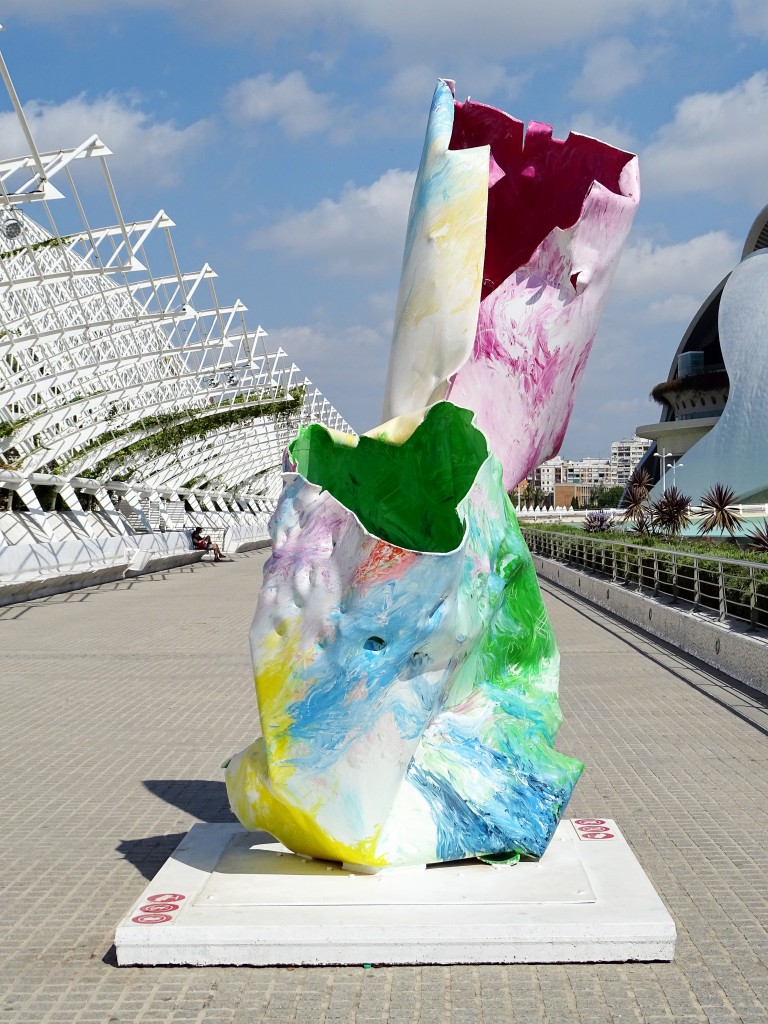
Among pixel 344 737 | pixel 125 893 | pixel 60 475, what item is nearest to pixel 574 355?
pixel 344 737

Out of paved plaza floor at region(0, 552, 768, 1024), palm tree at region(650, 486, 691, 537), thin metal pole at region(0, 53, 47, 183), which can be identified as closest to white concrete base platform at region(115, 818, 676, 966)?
paved plaza floor at region(0, 552, 768, 1024)

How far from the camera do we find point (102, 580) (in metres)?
25.6

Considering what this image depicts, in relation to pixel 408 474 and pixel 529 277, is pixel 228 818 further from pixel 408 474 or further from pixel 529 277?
pixel 529 277

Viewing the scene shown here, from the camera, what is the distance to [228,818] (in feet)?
19.6

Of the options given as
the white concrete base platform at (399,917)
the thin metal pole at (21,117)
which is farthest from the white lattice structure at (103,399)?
the white concrete base platform at (399,917)

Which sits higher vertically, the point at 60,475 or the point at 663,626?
the point at 60,475

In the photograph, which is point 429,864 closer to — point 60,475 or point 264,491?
point 60,475

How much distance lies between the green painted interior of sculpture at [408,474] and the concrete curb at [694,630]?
5.63m

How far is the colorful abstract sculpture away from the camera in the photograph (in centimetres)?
433

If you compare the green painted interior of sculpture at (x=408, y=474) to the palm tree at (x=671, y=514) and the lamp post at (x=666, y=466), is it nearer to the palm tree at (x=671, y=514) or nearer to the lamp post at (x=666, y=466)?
the palm tree at (x=671, y=514)

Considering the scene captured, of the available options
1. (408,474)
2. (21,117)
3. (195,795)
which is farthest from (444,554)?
(21,117)

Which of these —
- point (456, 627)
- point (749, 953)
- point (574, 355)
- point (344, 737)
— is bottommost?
point (749, 953)

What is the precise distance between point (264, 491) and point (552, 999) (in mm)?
75115

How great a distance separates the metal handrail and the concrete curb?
0.63 feet
